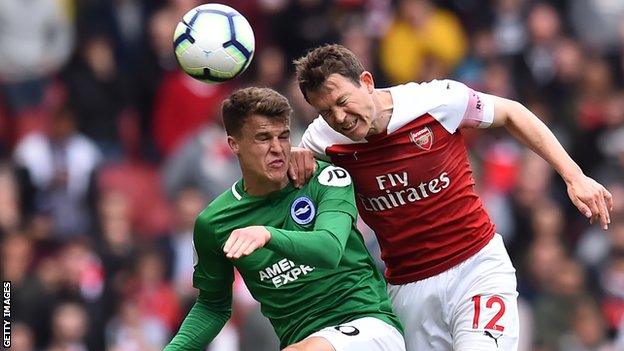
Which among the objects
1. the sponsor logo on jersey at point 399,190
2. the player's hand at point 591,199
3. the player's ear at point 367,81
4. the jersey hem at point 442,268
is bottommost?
the jersey hem at point 442,268

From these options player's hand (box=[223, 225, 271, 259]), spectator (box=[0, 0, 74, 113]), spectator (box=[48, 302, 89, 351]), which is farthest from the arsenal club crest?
spectator (box=[0, 0, 74, 113])

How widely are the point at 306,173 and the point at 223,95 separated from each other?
720 cm

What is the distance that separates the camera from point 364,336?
7484 millimetres

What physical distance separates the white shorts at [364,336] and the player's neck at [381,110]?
3.49 feet

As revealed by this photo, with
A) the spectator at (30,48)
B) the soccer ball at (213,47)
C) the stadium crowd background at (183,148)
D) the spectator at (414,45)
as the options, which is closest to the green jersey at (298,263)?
the soccer ball at (213,47)

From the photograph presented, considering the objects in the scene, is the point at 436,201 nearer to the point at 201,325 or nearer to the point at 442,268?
the point at 442,268

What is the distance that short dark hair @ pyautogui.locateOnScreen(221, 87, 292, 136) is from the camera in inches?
295

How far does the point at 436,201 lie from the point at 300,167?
890 mm

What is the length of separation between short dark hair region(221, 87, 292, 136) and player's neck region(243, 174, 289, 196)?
Answer: 261 millimetres

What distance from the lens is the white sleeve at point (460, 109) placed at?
8.20 meters

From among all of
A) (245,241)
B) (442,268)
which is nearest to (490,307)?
(442,268)

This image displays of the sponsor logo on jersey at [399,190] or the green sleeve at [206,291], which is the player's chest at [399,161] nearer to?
the sponsor logo on jersey at [399,190]

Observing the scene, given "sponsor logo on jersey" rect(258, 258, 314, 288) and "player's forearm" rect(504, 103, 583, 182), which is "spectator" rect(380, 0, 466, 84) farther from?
"sponsor logo on jersey" rect(258, 258, 314, 288)

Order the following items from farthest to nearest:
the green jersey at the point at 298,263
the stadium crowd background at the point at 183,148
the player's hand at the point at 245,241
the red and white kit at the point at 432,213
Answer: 1. the stadium crowd background at the point at 183,148
2. the red and white kit at the point at 432,213
3. the green jersey at the point at 298,263
4. the player's hand at the point at 245,241
